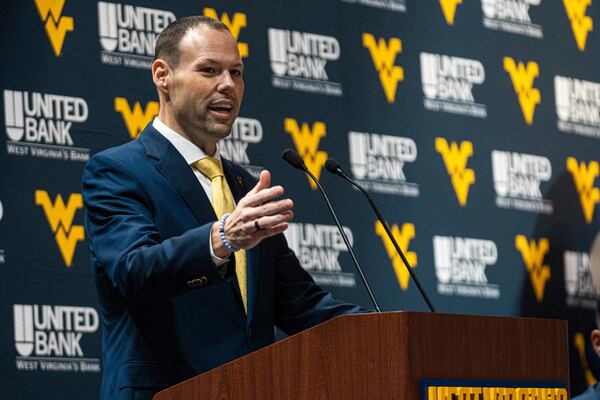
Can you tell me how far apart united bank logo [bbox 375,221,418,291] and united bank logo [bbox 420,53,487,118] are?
722mm

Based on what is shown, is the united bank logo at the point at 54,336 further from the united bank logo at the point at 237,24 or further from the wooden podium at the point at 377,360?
the wooden podium at the point at 377,360

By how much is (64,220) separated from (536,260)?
9.76ft

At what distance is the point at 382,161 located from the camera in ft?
19.2

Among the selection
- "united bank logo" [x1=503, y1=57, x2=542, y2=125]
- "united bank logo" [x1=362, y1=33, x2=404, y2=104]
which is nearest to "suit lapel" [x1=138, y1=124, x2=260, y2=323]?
"united bank logo" [x1=362, y1=33, x2=404, y2=104]

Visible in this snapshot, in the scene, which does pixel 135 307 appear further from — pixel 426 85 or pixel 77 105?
pixel 426 85

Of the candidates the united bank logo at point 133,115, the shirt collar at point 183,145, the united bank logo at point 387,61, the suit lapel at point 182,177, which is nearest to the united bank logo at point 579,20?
the united bank logo at point 387,61

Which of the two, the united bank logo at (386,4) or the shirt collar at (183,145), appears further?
the united bank logo at (386,4)

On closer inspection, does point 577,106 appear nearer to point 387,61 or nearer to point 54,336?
point 387,61

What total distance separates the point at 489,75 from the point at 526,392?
4.02m

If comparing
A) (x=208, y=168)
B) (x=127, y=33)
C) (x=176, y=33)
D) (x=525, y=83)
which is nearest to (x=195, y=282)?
(x=208, y=168)

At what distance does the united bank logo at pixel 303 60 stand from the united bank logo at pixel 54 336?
161cm

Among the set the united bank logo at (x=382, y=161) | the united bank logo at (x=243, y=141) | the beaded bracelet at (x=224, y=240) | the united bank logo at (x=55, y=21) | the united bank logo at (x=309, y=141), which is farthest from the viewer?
the united bank logo at (x=382, y=161)

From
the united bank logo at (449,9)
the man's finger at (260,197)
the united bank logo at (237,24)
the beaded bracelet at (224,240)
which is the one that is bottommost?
the beaded bracelet at (224,240)

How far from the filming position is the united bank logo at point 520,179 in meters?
6.42
